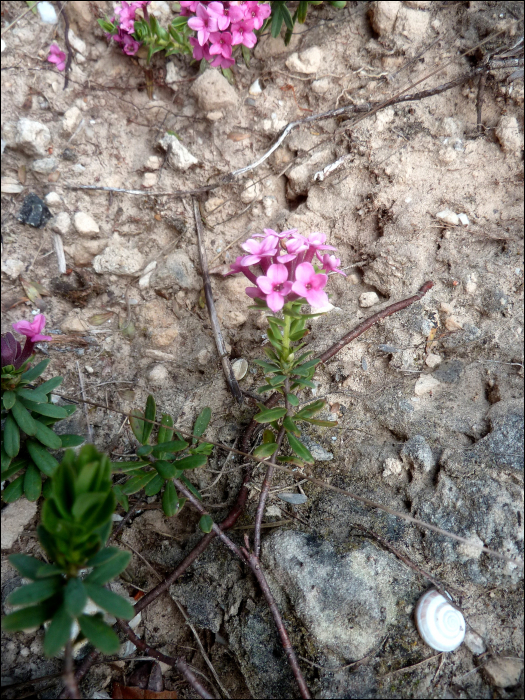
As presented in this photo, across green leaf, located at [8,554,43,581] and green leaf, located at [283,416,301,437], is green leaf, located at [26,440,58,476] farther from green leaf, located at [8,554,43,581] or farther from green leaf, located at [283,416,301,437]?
green leaf, located at [283,416,301,437]

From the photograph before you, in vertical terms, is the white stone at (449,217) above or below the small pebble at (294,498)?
above

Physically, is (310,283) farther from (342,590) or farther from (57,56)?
(57,56)

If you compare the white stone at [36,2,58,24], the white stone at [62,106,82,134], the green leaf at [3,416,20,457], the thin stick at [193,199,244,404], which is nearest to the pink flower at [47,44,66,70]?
the white stone at [36,2,58,24]

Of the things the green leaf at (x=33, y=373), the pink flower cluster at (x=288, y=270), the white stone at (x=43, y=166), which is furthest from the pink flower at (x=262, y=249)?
the white stone at (x=43, y=166)

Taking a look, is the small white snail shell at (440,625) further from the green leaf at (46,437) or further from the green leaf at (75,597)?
the green leaf at (46,437)

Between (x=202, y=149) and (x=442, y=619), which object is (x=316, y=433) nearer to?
(x=442, y=619)

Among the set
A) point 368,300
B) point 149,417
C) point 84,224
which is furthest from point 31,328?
point 368,300
